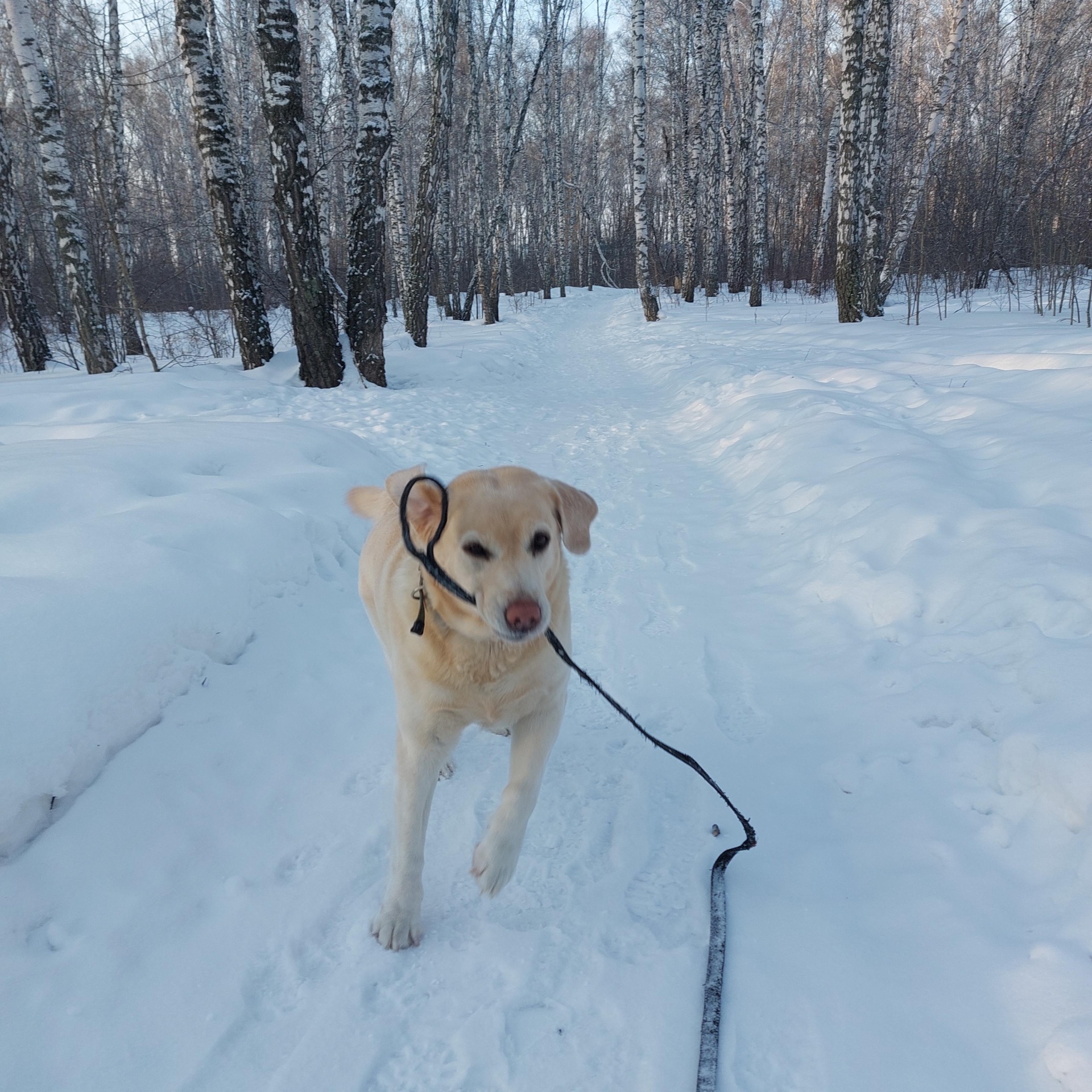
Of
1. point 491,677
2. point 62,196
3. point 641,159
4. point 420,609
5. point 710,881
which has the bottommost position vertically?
point 710,881

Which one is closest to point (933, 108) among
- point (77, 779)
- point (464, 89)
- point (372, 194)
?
point (372, 194)

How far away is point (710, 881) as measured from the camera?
2.20 metres

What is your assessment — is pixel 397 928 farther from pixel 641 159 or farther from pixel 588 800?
pixel 641 159

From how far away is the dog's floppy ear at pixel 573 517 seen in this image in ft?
7.13

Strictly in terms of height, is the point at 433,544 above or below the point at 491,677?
above

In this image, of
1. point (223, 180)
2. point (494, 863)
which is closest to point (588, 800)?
point (494, 863)

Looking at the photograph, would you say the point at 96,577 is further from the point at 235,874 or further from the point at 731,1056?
the point at 731,1056

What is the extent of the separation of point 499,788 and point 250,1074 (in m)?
1.25

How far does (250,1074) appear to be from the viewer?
1.68 metres

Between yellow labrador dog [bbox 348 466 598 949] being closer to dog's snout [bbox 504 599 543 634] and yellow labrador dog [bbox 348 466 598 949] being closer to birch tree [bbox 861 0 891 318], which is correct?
dog's snout [bbox 504 599 543 634]

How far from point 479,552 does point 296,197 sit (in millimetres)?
8242

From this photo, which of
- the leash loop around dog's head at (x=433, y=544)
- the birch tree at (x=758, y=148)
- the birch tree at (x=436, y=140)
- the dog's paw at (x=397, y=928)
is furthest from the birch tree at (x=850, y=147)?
the dog's paw at (x=397, y=928)

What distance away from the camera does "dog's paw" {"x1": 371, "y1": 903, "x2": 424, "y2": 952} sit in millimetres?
2016

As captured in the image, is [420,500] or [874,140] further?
[874,140]
